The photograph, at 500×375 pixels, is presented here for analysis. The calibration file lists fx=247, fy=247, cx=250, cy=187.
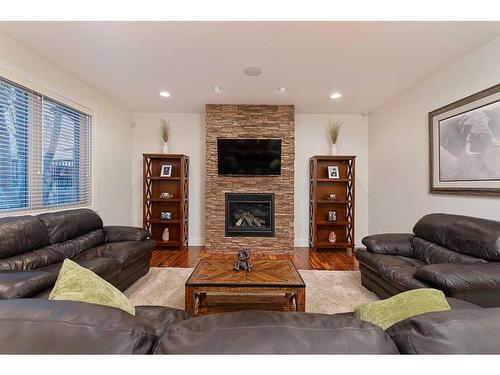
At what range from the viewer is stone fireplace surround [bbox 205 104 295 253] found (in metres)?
4.43

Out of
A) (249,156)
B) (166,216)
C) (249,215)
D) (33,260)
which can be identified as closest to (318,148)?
(249,156)

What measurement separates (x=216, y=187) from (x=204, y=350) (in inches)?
157

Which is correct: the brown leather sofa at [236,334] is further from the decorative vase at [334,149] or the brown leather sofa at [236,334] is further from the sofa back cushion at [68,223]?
the decorative vase at [334,149]

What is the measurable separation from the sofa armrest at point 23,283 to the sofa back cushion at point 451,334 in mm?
1991

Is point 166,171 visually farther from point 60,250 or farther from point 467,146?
point 467,146

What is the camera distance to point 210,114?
4426mm

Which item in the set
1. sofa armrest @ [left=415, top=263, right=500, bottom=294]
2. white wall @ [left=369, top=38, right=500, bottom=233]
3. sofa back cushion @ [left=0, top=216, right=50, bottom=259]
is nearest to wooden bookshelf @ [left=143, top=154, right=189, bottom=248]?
sofa back cushion @ [left=0, top=216, right=50, bottom=259]

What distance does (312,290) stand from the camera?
110 inches

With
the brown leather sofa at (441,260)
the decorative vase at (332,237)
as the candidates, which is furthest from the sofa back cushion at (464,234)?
the decorative vase at (332,237)

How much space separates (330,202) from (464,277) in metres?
2.75

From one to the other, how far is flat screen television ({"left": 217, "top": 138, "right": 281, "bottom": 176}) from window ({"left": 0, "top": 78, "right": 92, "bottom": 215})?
2088mm

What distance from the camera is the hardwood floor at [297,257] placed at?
3.66 m
